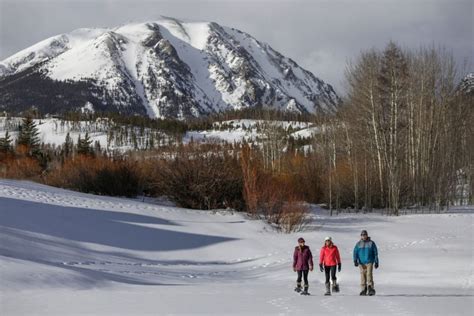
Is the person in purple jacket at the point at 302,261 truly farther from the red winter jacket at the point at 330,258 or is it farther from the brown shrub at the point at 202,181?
the brown shrub at the point at 202,181

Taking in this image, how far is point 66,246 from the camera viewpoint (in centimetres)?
1828

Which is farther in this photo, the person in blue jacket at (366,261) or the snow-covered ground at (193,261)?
the person in blue jacket at (366,261)

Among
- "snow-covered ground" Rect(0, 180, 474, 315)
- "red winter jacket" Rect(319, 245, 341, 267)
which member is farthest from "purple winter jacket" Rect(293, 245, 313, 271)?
"snow-covered ground" Rect(0, 180, 474, 315)

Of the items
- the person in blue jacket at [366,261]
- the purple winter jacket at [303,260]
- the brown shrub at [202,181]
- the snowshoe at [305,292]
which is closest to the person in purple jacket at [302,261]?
the purple winter jacket at [303,260]

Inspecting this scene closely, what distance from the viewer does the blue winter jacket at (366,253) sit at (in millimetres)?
12566

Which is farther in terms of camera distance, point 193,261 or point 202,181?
point 202,181

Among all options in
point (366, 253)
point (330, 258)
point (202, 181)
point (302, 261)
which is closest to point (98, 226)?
point (202, 181)

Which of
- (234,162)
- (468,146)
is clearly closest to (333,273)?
(234,162)

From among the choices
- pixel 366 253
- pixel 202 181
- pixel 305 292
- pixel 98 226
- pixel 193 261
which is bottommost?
pixel 193 261

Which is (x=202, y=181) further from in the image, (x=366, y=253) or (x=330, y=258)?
(x=366, y=253)

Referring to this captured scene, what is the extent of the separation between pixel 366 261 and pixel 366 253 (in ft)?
0.62

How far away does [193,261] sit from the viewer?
61.8 ft

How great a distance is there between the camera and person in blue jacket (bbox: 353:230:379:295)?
12330 mm

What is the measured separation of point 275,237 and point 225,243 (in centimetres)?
272
